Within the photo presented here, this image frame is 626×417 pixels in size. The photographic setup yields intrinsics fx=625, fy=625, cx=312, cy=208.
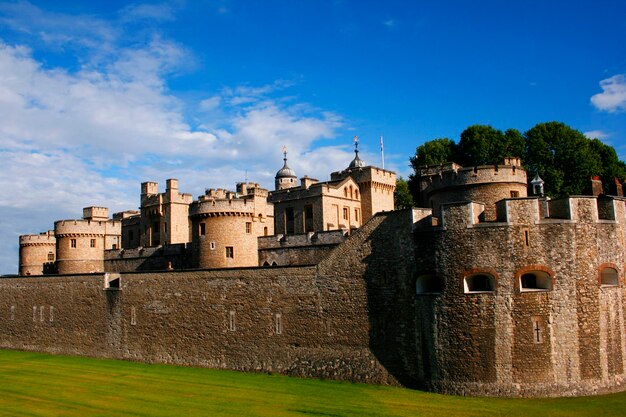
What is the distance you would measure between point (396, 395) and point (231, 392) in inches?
267

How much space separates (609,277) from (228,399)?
1640 centimetres

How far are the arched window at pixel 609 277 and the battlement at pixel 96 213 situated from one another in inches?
1914

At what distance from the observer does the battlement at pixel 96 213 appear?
6209 cm

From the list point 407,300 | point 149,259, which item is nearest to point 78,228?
point 149,259

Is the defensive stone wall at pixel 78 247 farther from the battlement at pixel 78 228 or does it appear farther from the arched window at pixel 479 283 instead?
the arched window at pixel 479 283

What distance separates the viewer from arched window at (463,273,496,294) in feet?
81.1

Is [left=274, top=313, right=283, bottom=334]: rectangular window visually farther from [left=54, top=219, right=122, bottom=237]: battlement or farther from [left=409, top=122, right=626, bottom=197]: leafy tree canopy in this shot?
[left=409, top=122, right=626, bottom=197]: leafy tree canopy

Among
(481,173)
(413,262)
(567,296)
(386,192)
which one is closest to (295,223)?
(386,192)

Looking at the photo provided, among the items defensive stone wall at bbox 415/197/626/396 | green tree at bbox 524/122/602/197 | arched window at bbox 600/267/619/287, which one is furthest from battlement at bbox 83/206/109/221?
arched window at bbox 600/267/619/287

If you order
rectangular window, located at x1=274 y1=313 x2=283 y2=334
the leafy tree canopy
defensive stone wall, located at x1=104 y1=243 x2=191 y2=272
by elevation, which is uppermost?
the leafy tree canopy

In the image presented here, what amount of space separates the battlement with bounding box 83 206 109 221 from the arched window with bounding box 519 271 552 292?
46.8 m

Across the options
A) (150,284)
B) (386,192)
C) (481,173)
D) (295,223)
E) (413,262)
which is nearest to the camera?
(413,262)

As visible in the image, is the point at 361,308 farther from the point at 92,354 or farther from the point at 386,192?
the point at 386,192

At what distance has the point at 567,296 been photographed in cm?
2430
